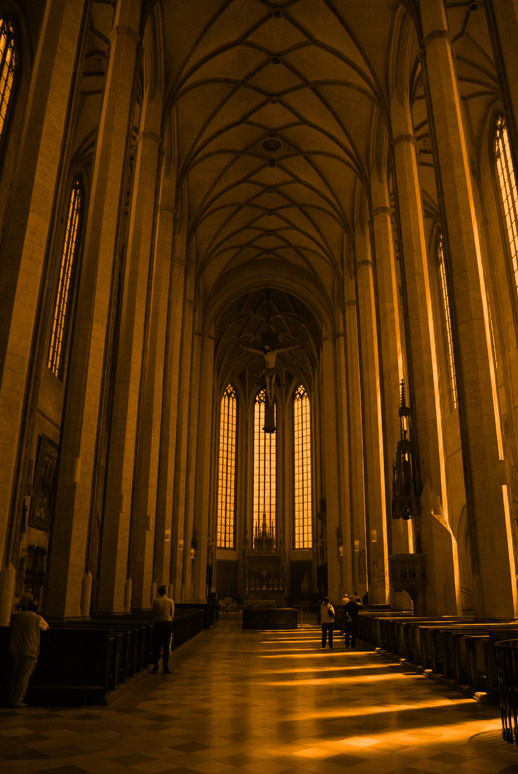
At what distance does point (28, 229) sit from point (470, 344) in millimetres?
8567

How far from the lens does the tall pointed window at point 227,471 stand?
141ft

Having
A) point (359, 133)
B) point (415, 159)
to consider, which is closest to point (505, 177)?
point (415, 159)

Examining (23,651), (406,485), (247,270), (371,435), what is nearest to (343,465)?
(371,435)

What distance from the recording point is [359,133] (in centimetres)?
2216

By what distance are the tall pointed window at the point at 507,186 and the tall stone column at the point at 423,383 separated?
3.77 metres

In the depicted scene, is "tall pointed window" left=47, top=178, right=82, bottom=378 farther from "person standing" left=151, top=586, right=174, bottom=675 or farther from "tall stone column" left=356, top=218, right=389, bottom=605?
"tall stone column" left=356, top=218, right=389, bottom=605

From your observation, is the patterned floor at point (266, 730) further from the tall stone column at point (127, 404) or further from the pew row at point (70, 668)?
the tall stone column at point (127, 404)

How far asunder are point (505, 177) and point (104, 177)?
43.3 ft

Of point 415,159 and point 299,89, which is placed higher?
point 299,89

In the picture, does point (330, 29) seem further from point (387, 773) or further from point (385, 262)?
point (387, 773)

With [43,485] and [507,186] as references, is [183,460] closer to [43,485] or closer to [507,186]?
[43,485]

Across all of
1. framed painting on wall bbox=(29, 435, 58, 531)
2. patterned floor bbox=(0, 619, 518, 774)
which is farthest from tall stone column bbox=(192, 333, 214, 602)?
patterned floor bbox=(0, 619, 518, 774)

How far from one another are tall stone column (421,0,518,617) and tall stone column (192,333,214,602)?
20.3m

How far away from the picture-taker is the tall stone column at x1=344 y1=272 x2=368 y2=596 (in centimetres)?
2495
